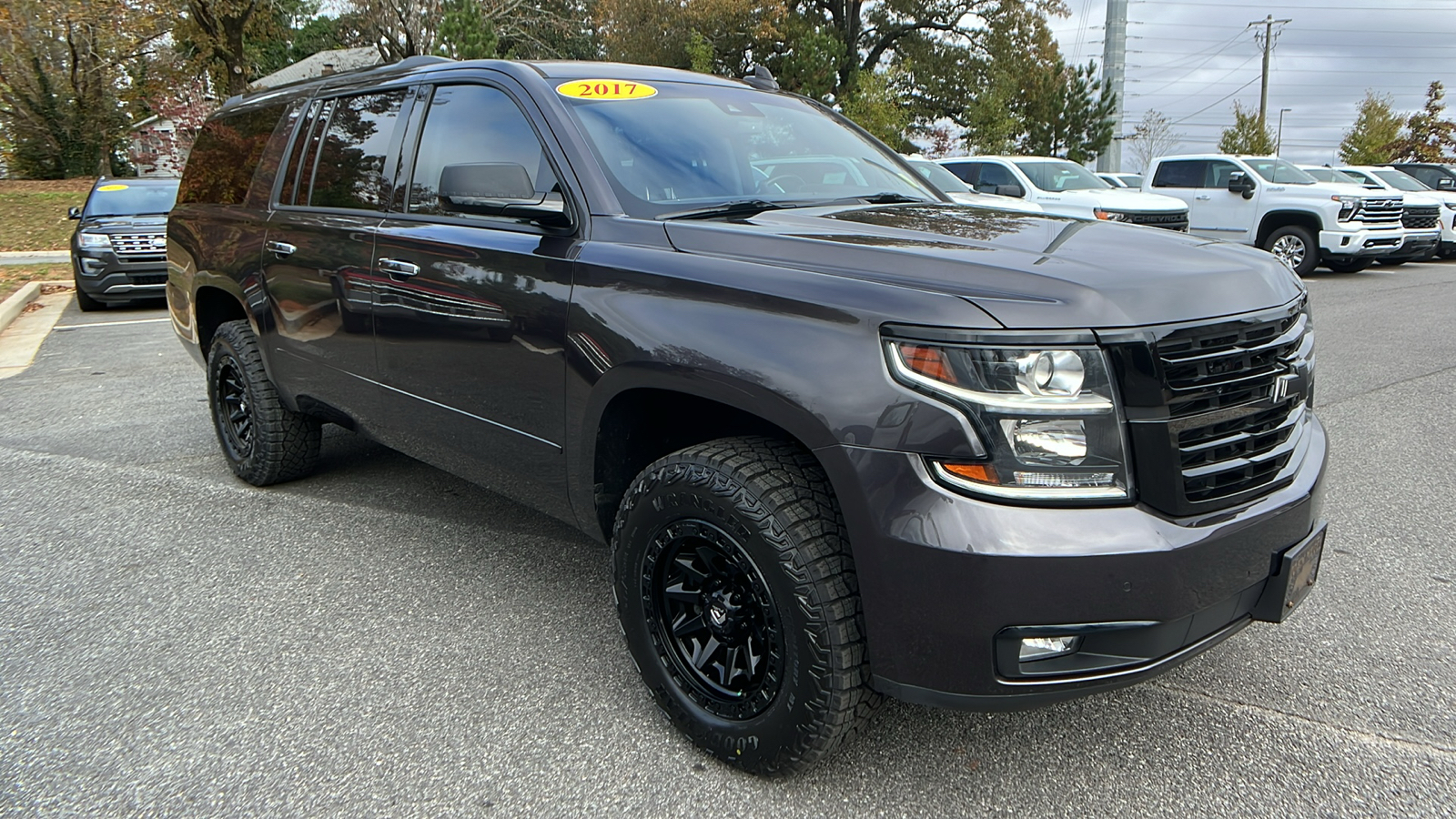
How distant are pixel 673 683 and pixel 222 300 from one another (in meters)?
3.58

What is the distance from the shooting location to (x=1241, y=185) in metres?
15.1

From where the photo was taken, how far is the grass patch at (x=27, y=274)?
13484 millimetres

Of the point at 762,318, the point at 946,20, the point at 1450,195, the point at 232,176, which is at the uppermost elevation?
the point at 946,20

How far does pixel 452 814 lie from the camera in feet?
7.72

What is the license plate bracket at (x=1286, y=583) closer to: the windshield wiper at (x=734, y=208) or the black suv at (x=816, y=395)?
the black suv at (x=816, y=395)

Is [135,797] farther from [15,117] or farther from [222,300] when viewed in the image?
[15,117]

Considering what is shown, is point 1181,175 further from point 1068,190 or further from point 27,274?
point 27,274

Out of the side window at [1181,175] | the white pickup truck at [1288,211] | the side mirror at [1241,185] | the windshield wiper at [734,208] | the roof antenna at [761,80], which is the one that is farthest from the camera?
the side window at [1181,175]

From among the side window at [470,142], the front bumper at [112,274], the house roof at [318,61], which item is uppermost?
the house roof at [318,61]

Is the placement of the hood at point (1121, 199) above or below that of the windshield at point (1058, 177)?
below

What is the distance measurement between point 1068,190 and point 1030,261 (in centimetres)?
1312

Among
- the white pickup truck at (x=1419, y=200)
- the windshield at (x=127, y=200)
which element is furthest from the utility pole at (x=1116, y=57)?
the windshield at (x=127, y=200)

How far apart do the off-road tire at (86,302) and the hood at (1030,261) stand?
11703mm

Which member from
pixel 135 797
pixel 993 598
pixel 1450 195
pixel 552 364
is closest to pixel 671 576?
pixel 552 364
